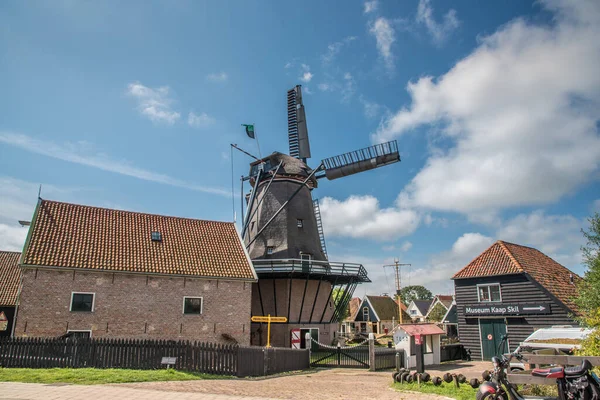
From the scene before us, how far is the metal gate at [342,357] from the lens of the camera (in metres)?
18.3

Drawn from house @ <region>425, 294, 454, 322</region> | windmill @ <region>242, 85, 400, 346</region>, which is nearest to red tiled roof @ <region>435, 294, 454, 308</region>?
house @ <region>425, 294, 454, 322</region>

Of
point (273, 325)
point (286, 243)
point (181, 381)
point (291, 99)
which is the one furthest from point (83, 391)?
point (291, 99)

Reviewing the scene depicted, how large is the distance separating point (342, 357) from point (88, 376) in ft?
35.3

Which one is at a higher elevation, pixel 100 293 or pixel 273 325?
pixel 100 293

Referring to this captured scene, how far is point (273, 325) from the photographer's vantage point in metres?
24.0

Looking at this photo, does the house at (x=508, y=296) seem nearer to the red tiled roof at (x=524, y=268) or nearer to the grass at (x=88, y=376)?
the red tiled roof at (x=524, y=268)

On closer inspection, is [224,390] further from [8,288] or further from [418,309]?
[418,309]

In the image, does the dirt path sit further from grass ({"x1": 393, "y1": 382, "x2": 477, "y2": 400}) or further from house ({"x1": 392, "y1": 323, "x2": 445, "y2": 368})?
house ({"x1": 392, "y1": 323, "x2": 445, "y2": 368})

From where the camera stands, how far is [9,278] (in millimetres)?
26422

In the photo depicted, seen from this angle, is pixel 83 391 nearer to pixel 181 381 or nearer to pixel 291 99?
pixel 181 381

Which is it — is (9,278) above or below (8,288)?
above

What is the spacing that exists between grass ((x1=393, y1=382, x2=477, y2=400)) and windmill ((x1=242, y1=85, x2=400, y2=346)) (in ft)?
34.2

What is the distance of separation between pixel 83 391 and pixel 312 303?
16.1 m

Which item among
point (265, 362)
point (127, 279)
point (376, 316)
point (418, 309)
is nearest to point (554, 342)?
point (265, 362)
